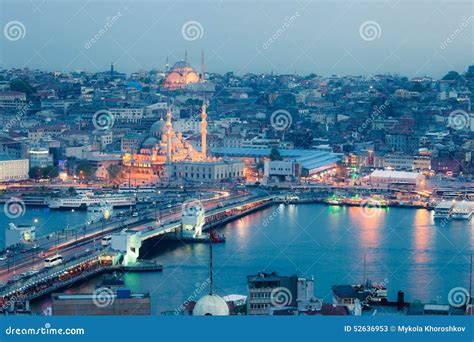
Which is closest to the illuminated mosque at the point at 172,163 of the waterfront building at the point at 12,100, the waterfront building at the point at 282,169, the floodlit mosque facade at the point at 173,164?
the floodlit mosque facade at the point at 173,164

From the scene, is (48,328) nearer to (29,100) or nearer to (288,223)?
(288,223)

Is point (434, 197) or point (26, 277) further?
point (434, 197)

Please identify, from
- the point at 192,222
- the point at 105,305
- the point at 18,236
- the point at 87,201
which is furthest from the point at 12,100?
the point at 105,305

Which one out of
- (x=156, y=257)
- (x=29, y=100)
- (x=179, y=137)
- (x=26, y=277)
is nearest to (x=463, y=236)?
(x=156, y=257)

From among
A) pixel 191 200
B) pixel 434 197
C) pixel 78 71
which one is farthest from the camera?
pixel 78 71

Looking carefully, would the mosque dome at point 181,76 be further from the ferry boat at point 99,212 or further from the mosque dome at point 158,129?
the ferry boat at point 99,212

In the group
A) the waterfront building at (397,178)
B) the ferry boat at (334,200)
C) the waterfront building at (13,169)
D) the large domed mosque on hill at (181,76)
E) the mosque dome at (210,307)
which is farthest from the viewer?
the large domed mosque on hill at (181,76)
